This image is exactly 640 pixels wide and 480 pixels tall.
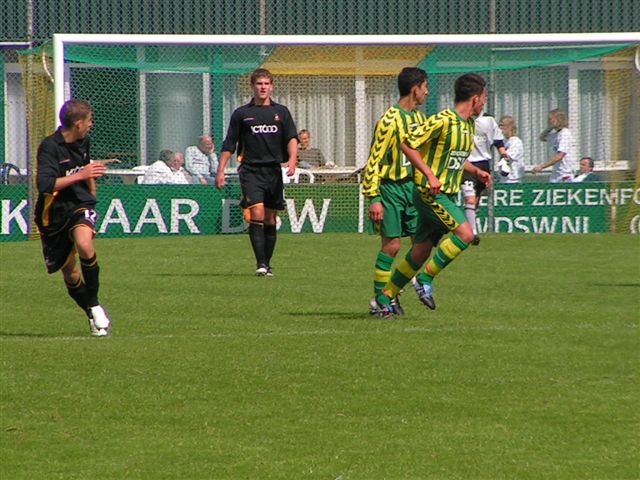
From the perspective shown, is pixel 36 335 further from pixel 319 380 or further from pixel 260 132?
pixel 260 132

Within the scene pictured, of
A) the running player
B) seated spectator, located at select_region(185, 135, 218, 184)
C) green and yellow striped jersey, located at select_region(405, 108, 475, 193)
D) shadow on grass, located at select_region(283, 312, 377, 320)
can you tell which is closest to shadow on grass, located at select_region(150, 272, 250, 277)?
the running player

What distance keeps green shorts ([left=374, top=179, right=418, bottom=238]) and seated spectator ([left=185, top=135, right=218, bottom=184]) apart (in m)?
11.4

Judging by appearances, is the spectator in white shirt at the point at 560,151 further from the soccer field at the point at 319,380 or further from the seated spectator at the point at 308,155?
the soccer field at the point at 319,380

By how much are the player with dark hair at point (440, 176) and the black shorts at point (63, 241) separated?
2.33m

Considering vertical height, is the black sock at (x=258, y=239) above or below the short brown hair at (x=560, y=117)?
below

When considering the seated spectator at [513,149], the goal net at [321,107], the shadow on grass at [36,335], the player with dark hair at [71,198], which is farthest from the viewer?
the seated spectator at [513,149]

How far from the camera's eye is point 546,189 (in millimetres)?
23641

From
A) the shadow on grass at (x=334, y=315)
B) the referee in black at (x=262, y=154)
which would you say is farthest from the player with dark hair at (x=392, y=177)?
the referee in black at (x=262, y=154)

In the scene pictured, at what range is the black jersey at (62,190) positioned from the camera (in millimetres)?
10695

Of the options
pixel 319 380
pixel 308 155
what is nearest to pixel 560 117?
pixel 308 155

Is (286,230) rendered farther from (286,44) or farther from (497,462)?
(497,462)

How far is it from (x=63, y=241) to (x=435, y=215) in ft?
8.85

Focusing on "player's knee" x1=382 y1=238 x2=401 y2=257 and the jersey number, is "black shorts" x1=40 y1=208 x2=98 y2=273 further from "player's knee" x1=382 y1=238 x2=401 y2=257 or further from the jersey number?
"player's knee" x1=382 y1=238 x2=401 y2=257

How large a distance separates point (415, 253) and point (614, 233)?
1175 cm
